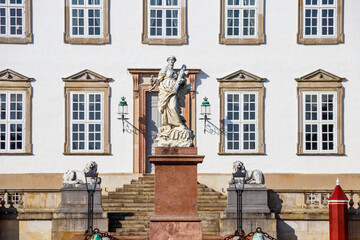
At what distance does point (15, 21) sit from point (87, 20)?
226 centimetres

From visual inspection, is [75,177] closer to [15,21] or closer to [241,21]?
[15,21]

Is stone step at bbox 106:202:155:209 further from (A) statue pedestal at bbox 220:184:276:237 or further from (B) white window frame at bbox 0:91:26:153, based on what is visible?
(B) white window frame at bbox 0:91:26:153

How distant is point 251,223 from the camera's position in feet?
108

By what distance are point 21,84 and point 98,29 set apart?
296 centimetres

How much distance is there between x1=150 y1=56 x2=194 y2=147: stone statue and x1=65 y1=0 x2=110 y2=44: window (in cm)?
863

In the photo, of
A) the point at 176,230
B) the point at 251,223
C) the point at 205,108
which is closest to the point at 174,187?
the point at 176,230

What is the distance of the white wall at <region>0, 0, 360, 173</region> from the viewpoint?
125 feet

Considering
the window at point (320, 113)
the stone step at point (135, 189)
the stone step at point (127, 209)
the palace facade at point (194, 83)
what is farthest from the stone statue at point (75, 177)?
the window at point (320, 113)

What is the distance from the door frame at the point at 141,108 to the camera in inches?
1494

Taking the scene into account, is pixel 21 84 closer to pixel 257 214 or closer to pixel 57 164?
pixel 57 164

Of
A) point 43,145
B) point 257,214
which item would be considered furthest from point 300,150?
point 43,145

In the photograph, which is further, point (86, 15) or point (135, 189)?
point (86, 15)

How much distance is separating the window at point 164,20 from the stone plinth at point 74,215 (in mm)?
7185

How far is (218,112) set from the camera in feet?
125
